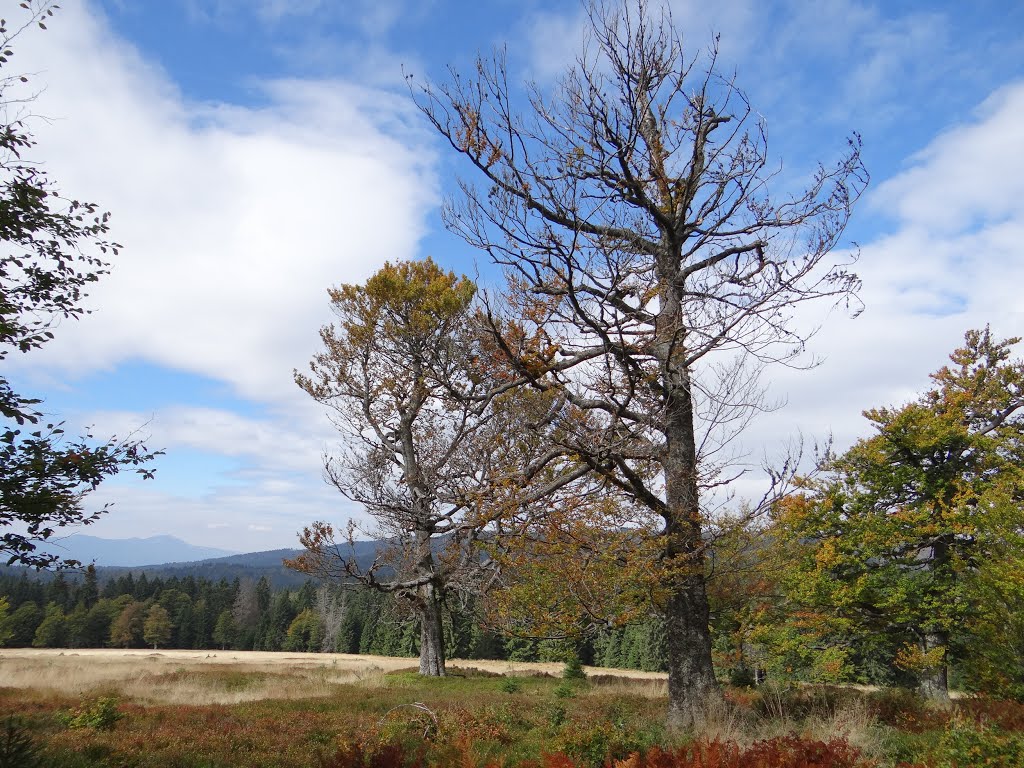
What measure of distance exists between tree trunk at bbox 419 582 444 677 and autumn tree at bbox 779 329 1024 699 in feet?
35.5

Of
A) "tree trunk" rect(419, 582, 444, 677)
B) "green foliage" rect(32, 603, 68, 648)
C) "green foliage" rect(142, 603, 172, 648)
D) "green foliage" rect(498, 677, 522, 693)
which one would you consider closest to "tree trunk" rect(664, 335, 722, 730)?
"green foliage" rect(498, 677, 522, 693)

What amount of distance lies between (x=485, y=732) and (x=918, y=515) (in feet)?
50.8

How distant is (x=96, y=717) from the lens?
8398 millimetres

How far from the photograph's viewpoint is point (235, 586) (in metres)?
84.2

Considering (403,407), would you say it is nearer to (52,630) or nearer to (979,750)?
(979,750)

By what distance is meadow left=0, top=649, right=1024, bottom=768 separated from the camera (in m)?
5.07

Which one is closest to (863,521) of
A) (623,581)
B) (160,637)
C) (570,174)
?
(623,581)

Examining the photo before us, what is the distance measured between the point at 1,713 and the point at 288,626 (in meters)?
70.6

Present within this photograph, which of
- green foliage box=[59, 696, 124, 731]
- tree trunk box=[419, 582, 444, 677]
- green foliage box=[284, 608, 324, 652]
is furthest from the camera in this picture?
green foliage box=[284, 608, 324, 652]

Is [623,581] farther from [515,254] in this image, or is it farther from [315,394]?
[315,394]

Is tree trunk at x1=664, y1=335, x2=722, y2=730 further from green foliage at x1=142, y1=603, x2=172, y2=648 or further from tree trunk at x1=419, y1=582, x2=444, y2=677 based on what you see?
green foliage at x1=142, y1=603, x2=172, y2=648

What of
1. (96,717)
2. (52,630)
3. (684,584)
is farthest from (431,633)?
(52,630)

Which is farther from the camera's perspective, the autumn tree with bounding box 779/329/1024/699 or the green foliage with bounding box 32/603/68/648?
the green foliage with bounding box 32/603/68/648

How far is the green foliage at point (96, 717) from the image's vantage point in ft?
27.1
